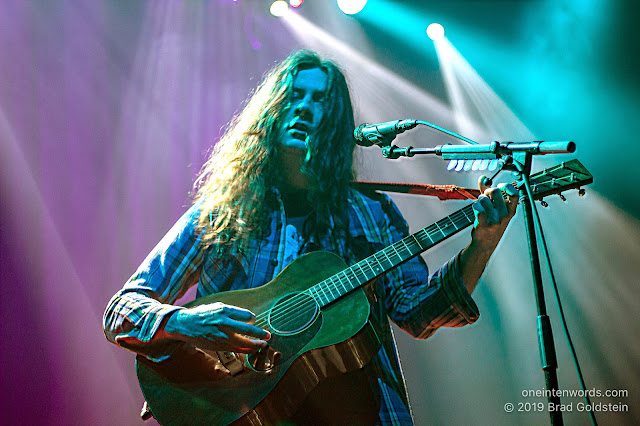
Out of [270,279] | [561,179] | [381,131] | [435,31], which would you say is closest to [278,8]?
[435,31]

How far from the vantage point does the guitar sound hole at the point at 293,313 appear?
2059 mm

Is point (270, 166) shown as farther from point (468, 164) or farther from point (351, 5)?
point (351, 5)

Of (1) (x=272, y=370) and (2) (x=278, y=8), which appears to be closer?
(1) (x=272, y=370)

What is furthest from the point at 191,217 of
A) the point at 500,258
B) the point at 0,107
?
the point at 500,258

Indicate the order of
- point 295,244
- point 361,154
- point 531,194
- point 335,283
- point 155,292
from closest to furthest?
point 531,194 → point 335,283 → point 155,292 → point 295,244 → point 361,154

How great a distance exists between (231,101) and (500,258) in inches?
108

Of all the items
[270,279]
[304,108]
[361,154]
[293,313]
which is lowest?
[293,313]

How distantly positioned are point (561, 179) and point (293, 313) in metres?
1.17

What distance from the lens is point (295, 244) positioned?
99.7 inches

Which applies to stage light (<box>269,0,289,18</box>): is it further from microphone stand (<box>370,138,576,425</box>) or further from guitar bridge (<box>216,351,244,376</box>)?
guitar bridge (<box>216,351,244,376</box>)

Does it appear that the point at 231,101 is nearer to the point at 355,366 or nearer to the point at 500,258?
the point at 500,258

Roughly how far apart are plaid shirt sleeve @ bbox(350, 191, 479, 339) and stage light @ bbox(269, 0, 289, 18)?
2.97 meters

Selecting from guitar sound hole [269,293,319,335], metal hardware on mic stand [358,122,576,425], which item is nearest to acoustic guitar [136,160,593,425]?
guitar sound hole [269,293,319,335]

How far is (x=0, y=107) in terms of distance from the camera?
167 inches
